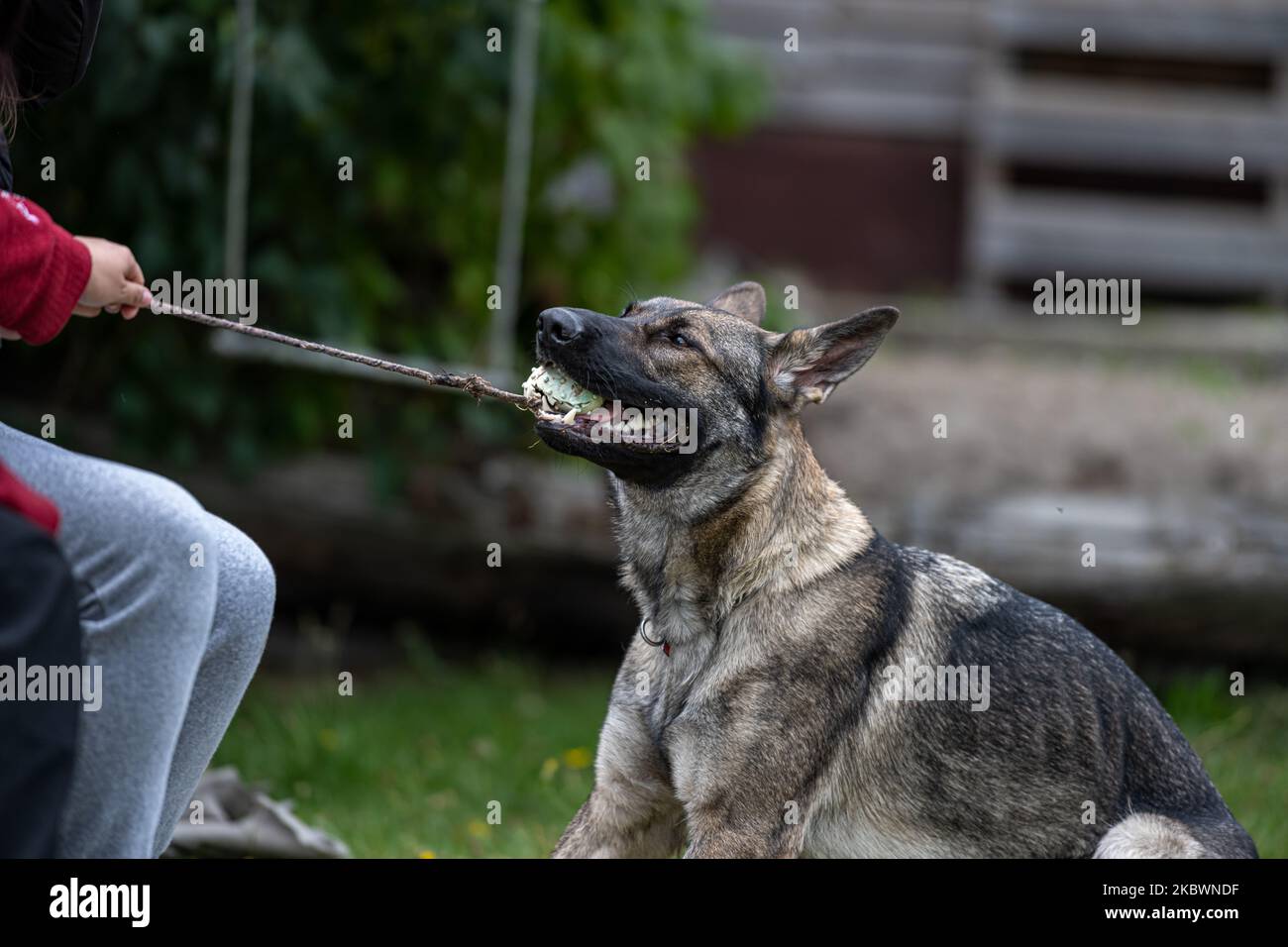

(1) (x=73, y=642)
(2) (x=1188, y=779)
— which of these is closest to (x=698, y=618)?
(2) (x=1188, y=779)

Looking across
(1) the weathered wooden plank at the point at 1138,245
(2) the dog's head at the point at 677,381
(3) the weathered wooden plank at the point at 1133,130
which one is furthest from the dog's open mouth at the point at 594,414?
(3) the weathered wooden plank at the point at 1133,130

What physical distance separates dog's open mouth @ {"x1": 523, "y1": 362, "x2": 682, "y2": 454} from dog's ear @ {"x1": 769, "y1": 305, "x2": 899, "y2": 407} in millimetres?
308

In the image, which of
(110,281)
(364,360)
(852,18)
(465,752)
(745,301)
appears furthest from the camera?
(852,18)

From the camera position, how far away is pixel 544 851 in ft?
13.0

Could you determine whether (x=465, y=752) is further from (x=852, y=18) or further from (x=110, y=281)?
(x=852, y=18)

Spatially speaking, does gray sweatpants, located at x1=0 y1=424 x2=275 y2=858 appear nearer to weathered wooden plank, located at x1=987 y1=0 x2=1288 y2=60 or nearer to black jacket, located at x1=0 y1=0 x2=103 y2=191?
black jacket, located at x1=0 y1=0 x2=103 y2=191

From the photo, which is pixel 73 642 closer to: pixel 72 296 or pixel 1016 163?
pixel 72 296

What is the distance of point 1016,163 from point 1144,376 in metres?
2.31

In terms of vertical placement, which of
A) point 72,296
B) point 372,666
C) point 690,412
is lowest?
point 372,666

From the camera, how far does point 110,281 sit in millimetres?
2488

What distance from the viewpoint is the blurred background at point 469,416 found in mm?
5027

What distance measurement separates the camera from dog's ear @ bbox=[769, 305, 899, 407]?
126 inches

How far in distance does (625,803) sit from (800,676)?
0.50 m

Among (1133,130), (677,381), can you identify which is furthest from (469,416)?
(1133,130)
